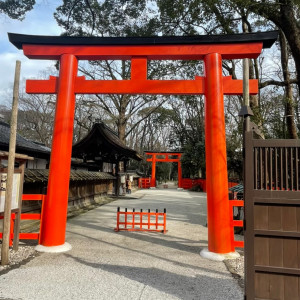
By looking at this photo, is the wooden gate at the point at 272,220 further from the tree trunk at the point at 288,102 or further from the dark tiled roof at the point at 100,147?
the dark tiled roof at the point at 100,147

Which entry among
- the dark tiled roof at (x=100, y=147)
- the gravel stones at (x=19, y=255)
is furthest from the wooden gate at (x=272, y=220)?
the dark tiled roof at (x=100, y=147)

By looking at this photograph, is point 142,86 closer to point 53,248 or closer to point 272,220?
point 53,248

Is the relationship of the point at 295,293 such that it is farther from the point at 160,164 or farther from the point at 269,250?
the point at 160,164

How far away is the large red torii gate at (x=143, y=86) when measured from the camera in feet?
17.7

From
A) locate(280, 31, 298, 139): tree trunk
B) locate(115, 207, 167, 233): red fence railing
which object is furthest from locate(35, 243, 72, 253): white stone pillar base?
locate(280, 31, 298, 139): tree trunk

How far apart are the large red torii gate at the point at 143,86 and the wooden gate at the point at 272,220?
2.38 m

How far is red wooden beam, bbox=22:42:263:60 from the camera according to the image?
5.79m

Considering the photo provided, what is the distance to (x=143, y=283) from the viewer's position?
3.86m

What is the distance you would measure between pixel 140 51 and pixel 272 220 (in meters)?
4.61

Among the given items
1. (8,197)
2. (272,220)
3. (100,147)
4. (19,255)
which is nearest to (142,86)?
(8,197)

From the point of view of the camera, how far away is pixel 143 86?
5.91 metres

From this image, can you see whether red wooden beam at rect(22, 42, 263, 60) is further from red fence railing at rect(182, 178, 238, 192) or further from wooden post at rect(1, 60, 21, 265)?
red fence railing at rect(182, 178, 238, 192)

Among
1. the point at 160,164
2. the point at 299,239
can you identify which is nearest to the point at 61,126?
the point at 299,239

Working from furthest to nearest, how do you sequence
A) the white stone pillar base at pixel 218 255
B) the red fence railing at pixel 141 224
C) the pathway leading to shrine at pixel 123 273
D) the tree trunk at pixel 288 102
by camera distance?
the tree trunk at pixel 288 102 → the red fence railing at pixel 141 224 → the white stone pillar base at pixel 218 255 → the pathway leading to shrine at pixel 123 273
